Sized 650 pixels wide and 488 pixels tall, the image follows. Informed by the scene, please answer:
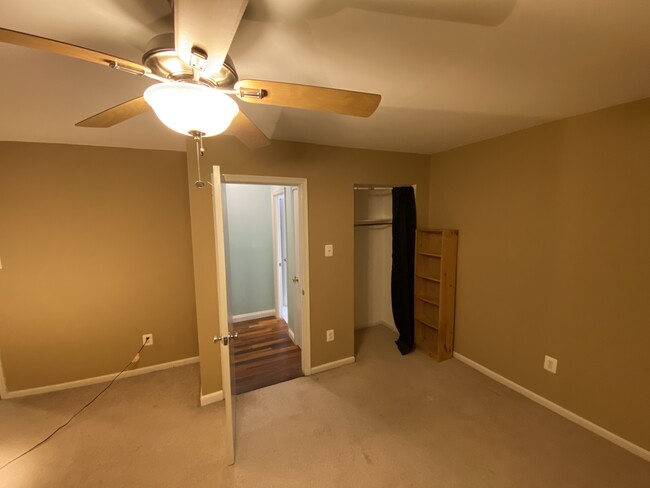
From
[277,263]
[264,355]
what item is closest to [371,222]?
[277,263]

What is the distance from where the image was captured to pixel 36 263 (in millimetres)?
2443

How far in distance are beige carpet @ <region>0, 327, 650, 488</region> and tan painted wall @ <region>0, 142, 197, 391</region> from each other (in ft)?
1.16

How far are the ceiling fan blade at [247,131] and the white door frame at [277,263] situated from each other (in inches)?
94.3

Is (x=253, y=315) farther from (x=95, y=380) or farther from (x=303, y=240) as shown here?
(x=303, y=240)

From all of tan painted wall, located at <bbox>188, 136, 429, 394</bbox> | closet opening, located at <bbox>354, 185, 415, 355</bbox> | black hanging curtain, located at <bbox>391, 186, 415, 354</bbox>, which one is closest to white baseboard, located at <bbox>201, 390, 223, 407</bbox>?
tan painted wall, located at <bbox>188, 136, 429, 394</bbox>

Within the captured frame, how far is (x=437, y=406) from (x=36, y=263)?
369 centimetres

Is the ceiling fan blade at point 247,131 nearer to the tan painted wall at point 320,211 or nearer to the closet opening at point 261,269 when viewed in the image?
the tan painted wall at point 320,211

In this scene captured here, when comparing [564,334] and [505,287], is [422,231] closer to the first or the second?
[505,287]

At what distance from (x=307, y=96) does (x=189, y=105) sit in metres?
0.41

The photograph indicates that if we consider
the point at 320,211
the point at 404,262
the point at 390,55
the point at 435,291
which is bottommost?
the point at 435,291

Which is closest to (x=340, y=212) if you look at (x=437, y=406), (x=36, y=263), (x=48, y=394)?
(x=437, y=406)

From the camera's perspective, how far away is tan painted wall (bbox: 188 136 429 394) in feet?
7.43

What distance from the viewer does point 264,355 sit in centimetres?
321

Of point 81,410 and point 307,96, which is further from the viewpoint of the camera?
point 81,410
